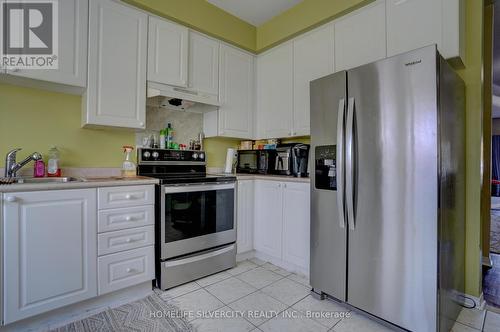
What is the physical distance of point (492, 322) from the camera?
1.67 meters

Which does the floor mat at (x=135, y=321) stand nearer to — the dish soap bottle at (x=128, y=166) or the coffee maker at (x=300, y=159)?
the dish soap bottle at (x=128, y=166)

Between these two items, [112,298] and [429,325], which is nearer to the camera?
[429,325]

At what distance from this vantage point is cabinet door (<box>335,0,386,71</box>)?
2070 mm

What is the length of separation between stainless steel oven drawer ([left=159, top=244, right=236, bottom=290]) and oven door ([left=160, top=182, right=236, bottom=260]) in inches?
2.3

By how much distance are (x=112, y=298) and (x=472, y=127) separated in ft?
9.81

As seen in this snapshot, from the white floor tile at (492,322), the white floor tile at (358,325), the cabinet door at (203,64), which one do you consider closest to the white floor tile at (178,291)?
the white floor tile at (358,325)

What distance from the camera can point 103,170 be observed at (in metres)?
2.31

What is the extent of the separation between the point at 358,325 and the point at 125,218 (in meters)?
1.78


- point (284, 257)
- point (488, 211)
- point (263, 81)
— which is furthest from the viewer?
point (263, 81)

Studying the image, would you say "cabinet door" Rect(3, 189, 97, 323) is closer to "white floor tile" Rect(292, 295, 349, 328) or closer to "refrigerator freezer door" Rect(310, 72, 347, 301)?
"white floor tile" Rect(292, 295, 349, 328)

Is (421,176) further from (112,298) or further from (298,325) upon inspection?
(112,298)

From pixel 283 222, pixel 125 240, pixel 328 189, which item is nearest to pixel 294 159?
pixel 283 222

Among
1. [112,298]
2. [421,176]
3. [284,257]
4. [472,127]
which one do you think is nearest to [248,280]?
[284,257]

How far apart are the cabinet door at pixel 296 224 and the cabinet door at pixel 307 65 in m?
0.68
